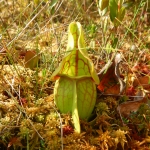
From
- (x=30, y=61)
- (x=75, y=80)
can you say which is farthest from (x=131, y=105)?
(x=30, y=61)

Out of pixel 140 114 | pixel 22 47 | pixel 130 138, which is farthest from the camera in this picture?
pixel 22 47

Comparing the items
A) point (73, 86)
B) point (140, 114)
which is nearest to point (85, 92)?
point (73, 86)

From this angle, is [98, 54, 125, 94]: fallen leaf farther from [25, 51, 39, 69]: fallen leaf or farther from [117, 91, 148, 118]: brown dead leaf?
[25, 51, 39, 69]: fallen leaf

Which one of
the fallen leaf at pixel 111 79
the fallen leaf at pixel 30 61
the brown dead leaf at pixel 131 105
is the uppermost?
the fallen leaf at pixel 30 61

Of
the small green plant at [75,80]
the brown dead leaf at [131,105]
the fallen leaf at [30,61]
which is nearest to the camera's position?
the small green plant at [75,80]

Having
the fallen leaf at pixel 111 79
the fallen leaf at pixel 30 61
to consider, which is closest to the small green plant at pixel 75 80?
the fallen leaf at pixel 111 79

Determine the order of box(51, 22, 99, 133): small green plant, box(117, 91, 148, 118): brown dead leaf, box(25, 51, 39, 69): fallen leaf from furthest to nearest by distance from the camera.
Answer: box(25, 51, 39, 69): fallen leaf
box(117, 91, 148, 118): brown dead leaf
box(51, 22, 99, 133): small green plant

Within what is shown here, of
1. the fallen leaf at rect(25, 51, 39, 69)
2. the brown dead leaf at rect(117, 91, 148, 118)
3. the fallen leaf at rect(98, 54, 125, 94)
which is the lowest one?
the brown dead leaf at rect(117, 91, 148, 118)

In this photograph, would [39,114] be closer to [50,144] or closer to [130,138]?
[50,144]

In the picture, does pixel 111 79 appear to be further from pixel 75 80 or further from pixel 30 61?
pixel 30 61

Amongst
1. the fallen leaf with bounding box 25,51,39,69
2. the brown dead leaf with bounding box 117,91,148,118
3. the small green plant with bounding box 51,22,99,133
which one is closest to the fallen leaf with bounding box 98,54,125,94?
the brown dead leaf with bounding box 117,91,148,118

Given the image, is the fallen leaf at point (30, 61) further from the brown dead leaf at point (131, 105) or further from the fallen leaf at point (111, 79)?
the brown dead leaf at point (131, 105)
